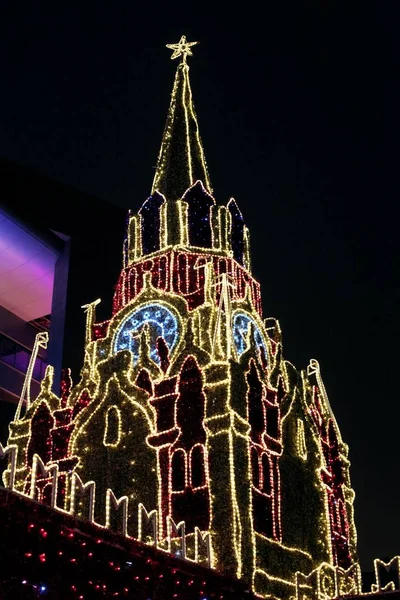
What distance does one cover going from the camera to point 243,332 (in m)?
28.1

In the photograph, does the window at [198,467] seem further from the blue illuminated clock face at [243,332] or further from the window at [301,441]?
the window at [301,441]

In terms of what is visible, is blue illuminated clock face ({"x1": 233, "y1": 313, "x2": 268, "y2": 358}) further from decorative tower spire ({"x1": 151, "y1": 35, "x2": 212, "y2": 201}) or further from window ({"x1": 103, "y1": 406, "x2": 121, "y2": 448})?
decorative tower spire ({"x1": 151, "y1": 35, "x2": 212, "y2": 201})

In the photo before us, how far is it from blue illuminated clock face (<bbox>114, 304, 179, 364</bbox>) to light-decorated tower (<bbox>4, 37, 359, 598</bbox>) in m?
0.05

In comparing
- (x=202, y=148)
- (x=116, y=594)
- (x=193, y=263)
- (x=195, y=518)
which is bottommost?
(x=116, y=594)

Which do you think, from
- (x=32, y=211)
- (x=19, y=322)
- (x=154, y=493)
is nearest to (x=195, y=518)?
(x=154, y=493)

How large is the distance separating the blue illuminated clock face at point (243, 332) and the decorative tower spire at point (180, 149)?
20.1 ft

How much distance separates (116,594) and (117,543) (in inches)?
59.8

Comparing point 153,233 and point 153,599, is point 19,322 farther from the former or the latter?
point 153,599

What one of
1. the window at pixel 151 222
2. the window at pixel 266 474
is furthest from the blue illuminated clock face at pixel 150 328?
the window at pixel 266 474

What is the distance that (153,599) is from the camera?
20.9m

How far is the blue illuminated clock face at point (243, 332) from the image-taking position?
27.8 meters

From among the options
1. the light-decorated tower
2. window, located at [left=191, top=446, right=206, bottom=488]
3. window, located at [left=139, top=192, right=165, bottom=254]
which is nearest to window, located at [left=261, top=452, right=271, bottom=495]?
the light-decorated tower

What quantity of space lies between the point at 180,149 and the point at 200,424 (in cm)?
1276

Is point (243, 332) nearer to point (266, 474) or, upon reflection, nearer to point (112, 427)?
point (266, 474)
